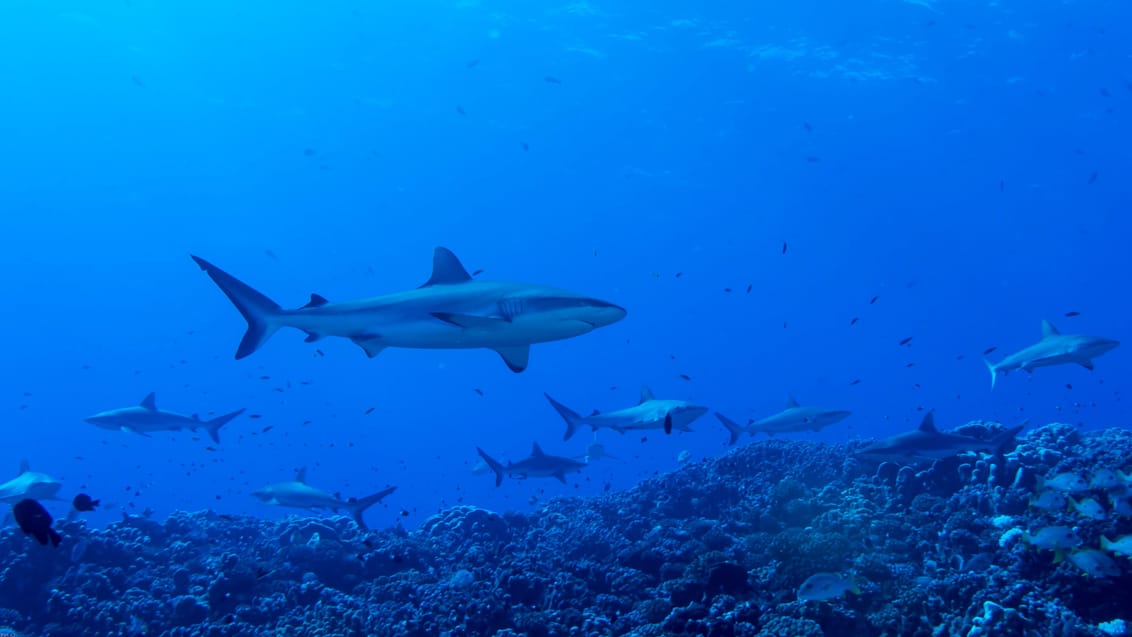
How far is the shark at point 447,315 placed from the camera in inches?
276

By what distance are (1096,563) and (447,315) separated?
7.86 m

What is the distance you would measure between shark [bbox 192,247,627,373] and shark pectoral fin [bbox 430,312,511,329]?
0.01 metres

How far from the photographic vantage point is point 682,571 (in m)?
10.6

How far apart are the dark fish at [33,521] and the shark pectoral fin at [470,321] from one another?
4062mm

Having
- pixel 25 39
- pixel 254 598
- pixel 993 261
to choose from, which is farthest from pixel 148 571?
pixel 993 261

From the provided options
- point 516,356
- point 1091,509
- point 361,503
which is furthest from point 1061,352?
point 361,503

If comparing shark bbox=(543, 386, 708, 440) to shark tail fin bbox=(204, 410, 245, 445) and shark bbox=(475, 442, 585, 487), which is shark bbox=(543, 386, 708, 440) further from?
shark tail fin bbox=(204, 410, 245, 445)

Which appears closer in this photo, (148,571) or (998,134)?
(148,571)

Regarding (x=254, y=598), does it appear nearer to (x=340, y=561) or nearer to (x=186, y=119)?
(x=340, y=561)

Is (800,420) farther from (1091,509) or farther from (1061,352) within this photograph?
(1091,509)

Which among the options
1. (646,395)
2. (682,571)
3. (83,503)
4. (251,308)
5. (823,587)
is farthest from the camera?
(646,395)

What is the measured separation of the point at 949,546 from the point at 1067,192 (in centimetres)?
8511

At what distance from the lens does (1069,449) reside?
1338 cm

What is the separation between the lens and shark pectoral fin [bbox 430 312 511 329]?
690 cm
